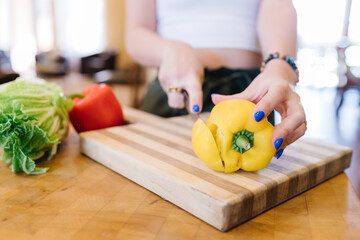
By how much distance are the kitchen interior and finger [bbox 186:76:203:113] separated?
0.74ft

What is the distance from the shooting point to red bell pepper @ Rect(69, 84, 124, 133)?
1041 mm

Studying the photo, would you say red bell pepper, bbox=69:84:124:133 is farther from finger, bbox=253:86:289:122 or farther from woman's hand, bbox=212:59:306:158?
finger, bbox=253:86:289:122

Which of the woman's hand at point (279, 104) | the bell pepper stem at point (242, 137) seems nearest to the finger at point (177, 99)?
the woman's hand at point (279, 104)

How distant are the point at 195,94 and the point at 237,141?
7.3 inches

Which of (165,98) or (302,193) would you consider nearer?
(302,193)

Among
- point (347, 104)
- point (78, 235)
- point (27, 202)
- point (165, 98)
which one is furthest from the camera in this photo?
point (347, 104)

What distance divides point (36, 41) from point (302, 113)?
947 cm

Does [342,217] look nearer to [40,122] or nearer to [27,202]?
[27,202]

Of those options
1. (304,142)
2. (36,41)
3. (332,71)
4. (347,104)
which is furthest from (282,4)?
(36,41)

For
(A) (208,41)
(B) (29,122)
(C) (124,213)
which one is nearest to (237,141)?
(C) (124,213)

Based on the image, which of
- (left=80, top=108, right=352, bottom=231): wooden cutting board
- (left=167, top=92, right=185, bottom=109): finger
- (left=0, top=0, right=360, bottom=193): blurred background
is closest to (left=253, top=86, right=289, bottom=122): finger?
(left=80, top=108, right=352, bottom=231): wooden cutting board

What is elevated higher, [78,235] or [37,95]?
[37,95]

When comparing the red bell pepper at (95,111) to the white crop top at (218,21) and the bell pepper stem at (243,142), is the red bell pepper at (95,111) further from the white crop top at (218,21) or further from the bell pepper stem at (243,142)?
the bell pepper stem at (243,142)

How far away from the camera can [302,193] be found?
0.71m
